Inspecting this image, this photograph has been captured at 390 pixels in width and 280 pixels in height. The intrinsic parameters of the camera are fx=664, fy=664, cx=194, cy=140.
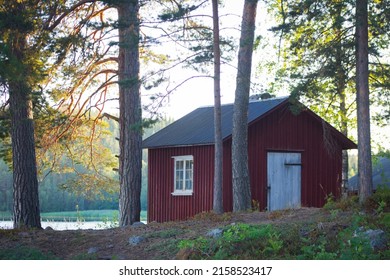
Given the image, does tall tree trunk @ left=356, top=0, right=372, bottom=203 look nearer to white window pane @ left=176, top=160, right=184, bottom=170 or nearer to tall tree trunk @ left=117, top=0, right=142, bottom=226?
tall tree trunk @ left=117, top=0, right=142, bottom=226

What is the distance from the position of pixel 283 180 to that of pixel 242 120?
4314 millimetres

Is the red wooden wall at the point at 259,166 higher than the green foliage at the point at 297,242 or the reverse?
higher

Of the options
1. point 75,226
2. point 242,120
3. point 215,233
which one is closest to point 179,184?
point 242,120

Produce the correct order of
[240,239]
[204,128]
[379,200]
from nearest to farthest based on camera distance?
[240,239] < [379,200] < [204,128]

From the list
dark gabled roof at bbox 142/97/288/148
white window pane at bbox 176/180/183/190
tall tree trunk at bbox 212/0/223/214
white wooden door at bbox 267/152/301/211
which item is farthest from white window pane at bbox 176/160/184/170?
tall tree trunk at bbox 212/0/223/214

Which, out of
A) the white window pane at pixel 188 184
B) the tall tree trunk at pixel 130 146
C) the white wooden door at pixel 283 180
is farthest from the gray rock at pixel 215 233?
the white window pane at pixel 188 184

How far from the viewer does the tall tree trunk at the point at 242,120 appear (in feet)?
56.7

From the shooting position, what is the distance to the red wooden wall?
20.5 metres

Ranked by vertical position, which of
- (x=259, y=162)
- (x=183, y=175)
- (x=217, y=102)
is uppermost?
(x=217, y=102)

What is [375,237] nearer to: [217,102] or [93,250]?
[93,250]

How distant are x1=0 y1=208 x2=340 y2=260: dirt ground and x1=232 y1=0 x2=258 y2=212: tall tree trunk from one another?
214 cm

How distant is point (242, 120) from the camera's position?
17.5 m

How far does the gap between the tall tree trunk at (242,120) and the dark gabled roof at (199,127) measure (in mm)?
1898

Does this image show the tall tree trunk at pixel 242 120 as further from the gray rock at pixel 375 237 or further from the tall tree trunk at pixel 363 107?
the gray rock at pixel 375 237
